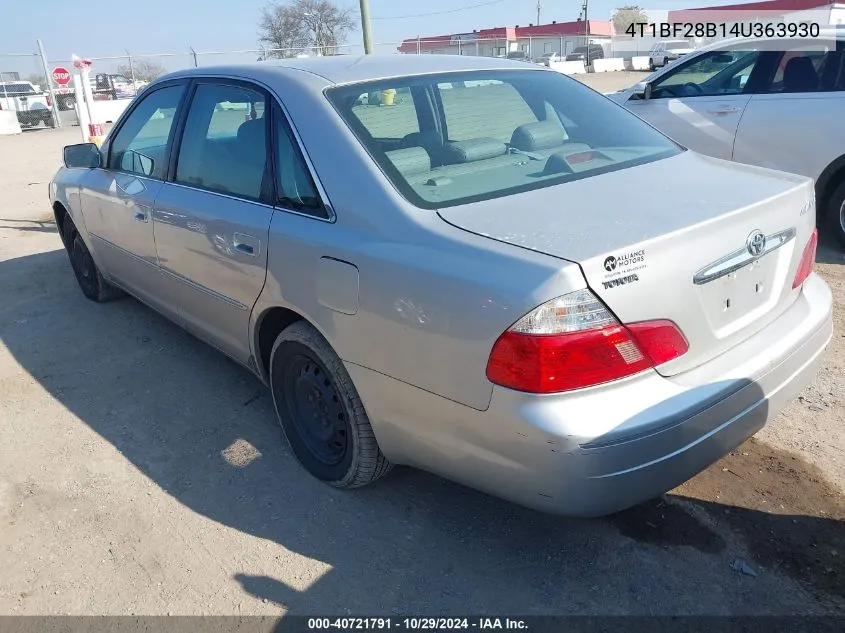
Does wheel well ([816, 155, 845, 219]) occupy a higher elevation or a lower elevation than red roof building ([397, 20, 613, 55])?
lower

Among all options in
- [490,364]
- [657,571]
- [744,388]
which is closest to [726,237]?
[744,388]

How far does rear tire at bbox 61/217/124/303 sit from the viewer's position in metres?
5.18

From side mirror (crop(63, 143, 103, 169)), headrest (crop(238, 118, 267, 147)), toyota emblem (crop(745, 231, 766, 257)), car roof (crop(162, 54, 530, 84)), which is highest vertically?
car roof (crop(162, 54, 530, 84))

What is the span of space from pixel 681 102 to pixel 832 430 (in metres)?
3.97

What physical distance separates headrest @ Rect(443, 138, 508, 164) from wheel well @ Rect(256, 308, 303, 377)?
0.88 metres

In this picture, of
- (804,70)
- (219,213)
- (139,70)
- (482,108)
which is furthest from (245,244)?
(139,70)

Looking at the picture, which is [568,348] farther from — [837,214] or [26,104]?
[26,104]

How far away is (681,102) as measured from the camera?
6195 mm

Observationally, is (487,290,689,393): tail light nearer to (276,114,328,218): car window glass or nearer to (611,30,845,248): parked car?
(276,114,328,218): car window glass

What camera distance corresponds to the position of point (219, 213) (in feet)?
10.1

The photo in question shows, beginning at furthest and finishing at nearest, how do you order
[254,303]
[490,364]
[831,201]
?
[831,201], [254,303], [490,364]

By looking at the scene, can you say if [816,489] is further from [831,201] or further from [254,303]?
[831,201]

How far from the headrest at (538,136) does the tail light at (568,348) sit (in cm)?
119

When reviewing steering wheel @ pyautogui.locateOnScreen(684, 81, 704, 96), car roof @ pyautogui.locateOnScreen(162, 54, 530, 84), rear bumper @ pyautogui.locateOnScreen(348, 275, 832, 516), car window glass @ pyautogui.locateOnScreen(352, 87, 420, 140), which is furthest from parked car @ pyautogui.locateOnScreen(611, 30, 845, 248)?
car window glass @ pyautogui.locateOnScreen(352, 87, 420, 140)
